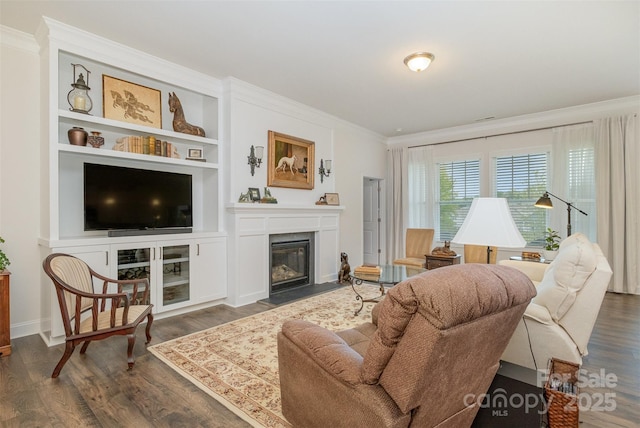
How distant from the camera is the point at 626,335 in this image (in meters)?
3.19

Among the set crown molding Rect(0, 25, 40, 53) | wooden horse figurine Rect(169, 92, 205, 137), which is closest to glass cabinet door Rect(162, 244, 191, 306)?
wooden horse figurine Rect(169, 92, 205, 137)

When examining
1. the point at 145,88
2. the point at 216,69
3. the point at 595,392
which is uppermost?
the point at 216,69

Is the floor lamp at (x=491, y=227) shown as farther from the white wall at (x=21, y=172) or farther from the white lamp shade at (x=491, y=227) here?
the white wall at (x=21, y=172)

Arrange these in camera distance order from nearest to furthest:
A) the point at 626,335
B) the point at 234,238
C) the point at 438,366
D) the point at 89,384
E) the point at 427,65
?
1. the point at 438,366
2. the point at 89,384
3. the point at 626,335
4. the point at 427,65
5. the point at 234,238

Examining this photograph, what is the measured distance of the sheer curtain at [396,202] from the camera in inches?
273

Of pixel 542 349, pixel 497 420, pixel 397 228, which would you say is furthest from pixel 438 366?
pixel 397 228

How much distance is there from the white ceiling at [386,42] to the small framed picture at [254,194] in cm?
142

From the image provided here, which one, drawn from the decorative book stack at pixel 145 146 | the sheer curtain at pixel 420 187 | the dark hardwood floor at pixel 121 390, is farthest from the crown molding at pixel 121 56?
the sheer curtain at pixel 420 187

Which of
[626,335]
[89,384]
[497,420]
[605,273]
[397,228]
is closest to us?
[497,420]

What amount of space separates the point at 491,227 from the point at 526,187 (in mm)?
4371

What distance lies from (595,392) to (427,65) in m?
3.23

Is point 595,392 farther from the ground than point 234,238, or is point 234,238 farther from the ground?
point 234,238

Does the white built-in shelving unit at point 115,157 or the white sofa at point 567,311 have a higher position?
the white built-in shelving unit at point 115,157

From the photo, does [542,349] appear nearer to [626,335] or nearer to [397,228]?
[626,335]
